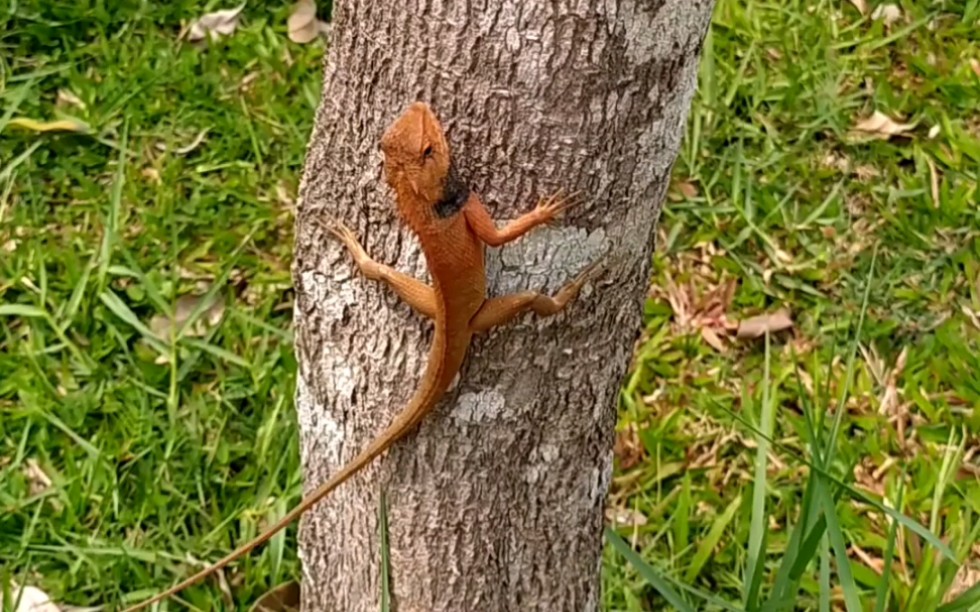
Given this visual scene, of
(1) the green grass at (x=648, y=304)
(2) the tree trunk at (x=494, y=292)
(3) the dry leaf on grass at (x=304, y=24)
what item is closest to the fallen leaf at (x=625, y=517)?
(1) the green grass at (x=648, y=304)

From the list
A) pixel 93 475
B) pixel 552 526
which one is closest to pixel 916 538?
pixel 552 526

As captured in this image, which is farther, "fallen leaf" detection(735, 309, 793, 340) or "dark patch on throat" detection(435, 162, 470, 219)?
"fallen leaf" detection(735, 309, 793, 340)

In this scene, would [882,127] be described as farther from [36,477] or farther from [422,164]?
[36,477]

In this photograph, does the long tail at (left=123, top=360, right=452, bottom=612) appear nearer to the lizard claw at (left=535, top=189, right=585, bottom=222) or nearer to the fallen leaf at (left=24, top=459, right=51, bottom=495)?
the lizard claw at (left=535, top=189, right=585, bottom=222)

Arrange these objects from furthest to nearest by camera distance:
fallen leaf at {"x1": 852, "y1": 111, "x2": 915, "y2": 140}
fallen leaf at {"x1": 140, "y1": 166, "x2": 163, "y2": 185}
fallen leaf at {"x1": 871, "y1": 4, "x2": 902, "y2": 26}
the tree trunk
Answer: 1. fallen leaf at {"x1": 871, "y1": 4, "x2": 902, "y2": 26}
2. fallen leaf at {"x1": 852, "y1": 111, "x2": 915, "y2": 140}
3. fallen leaf at {"x1": 140, "y1": 166, "x2": 163, "y2": 185}
4. the tree trunk

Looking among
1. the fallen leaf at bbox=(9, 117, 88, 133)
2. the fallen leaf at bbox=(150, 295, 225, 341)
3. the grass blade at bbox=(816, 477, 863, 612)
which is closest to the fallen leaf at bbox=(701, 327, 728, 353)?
the grass blade at bbox=(816, 477, 863, 612)

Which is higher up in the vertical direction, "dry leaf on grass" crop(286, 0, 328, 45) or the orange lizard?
the orange lizard
